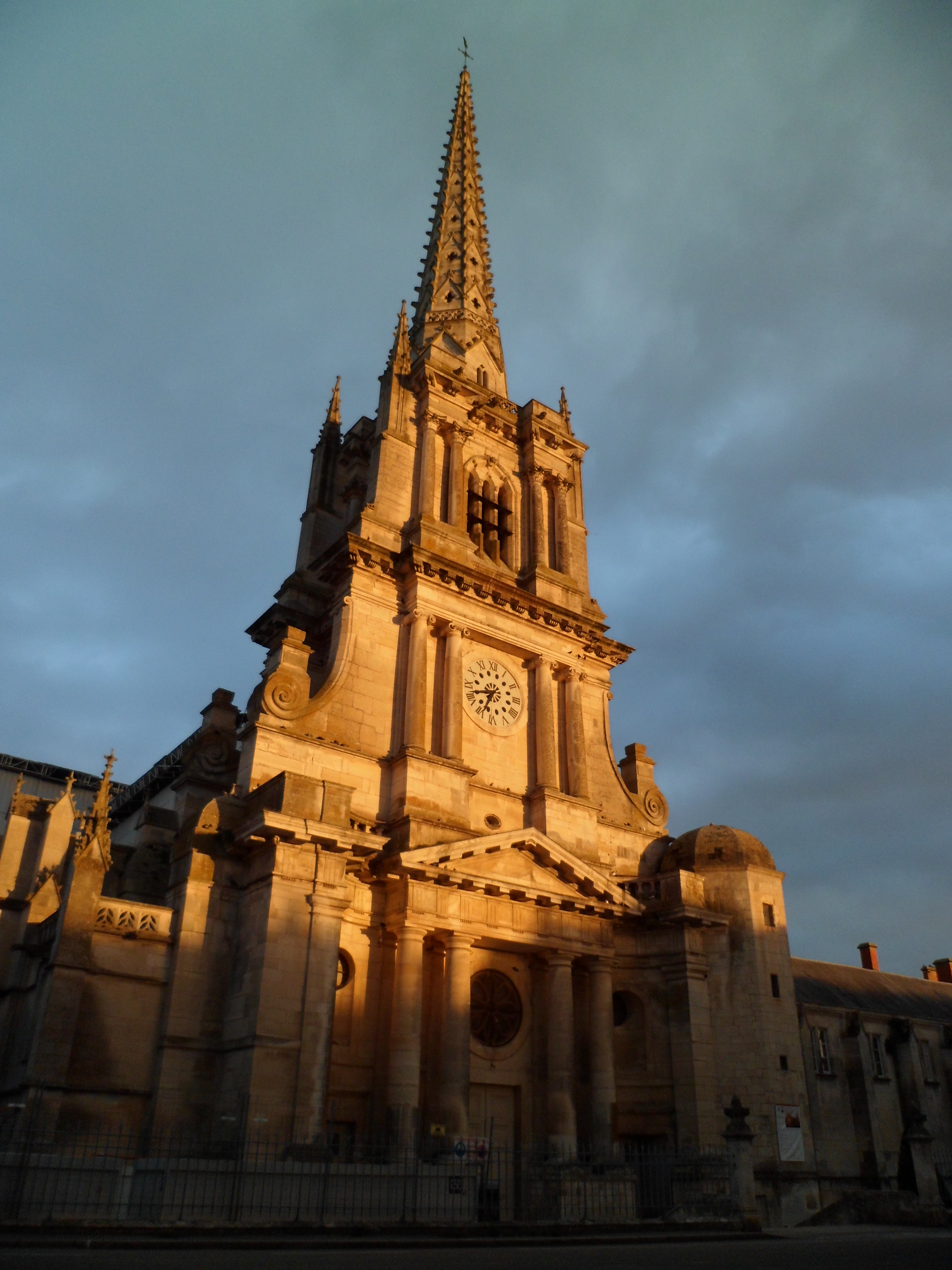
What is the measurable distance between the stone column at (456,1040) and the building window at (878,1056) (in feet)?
68.2

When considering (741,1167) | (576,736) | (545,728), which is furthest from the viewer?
(576,736)

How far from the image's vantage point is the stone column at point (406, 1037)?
75.9 ft

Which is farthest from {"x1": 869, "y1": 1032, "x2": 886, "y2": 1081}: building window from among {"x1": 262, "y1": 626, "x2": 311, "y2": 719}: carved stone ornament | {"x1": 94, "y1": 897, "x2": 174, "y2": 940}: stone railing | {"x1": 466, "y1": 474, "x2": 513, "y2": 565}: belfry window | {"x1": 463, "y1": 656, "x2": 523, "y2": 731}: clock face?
{"x1": 94, "y1": 897, "x2": 174, "y2": 940}: stone railing

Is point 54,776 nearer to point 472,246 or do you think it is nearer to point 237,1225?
point 472,246

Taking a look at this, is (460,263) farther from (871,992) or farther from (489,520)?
(871,992)

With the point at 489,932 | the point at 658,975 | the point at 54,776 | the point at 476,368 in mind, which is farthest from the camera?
the point at 54,776

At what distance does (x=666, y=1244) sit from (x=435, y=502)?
2393cm

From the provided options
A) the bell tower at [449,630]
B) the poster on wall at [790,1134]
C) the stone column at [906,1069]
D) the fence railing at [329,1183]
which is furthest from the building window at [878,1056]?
the fence railing at [329,1183]

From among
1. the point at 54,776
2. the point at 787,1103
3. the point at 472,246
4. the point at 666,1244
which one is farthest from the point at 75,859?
the point at 472,246

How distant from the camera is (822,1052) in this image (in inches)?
1454

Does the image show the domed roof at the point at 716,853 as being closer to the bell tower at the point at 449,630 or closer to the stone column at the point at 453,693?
the bell tower at the point at 449,630

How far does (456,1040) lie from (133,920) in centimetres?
866

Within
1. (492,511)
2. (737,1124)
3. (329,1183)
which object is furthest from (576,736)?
(329,1183)

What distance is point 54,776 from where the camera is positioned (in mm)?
50500
